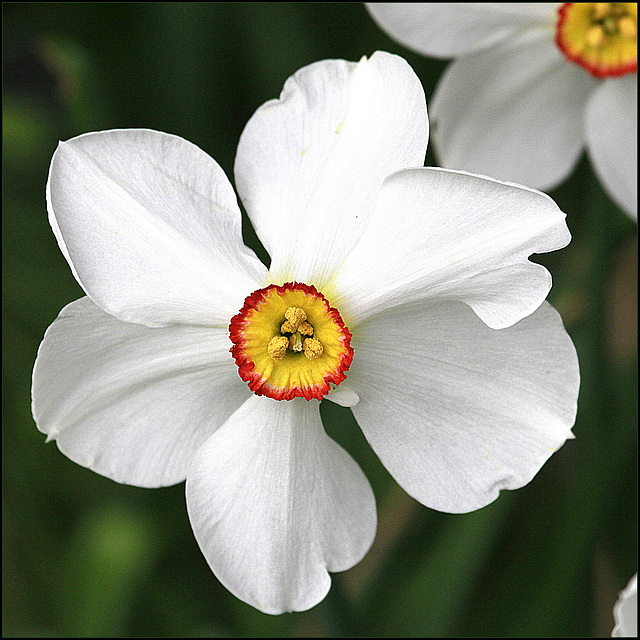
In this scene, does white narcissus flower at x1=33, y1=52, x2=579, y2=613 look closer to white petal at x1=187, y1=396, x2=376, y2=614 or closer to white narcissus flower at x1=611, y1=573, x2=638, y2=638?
white petal at x1=187, y1=396, x2=376, y2=614

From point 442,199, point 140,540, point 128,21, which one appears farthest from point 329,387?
point 128,21

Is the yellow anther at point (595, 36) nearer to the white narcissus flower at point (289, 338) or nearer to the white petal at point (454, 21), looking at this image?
the white petal at point (454, 21)

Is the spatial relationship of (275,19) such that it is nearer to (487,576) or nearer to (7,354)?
(7,354)

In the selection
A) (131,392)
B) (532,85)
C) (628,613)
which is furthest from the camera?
(532,85)

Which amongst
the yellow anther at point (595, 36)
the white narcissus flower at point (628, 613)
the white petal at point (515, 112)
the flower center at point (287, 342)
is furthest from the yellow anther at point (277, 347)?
the yellow anther at point (595, 36)

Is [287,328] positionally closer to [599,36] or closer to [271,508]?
[271,508]

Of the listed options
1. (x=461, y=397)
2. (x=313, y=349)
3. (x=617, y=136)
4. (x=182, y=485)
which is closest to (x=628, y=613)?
(x=461, y=397)
